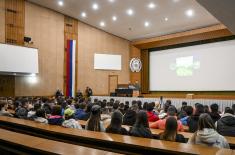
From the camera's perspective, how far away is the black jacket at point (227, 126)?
3.62m

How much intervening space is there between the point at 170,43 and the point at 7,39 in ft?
A: 28.9

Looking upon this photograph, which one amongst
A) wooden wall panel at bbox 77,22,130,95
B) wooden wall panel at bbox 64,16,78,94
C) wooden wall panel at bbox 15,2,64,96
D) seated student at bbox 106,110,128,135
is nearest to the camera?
seated student at bbox 106,110,128,135

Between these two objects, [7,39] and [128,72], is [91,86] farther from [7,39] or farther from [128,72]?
[7,39]

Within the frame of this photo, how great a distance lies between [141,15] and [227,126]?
10.6 meters

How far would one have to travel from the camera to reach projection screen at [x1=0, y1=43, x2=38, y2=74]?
12281mm

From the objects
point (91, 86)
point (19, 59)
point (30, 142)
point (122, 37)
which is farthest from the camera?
point (122, 37)

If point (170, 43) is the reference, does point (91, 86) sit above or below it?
below

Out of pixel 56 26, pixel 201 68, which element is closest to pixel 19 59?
pixel 56 26

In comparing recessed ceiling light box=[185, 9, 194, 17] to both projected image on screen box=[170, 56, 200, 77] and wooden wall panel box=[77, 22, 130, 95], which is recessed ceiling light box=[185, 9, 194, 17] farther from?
wooden wall panel box=[77, 22, 130, 95]

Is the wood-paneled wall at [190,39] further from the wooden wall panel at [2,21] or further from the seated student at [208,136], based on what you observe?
the seated student at [208,136]

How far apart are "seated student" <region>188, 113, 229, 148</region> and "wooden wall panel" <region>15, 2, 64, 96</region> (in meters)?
12.1

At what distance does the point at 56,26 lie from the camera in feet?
49.4

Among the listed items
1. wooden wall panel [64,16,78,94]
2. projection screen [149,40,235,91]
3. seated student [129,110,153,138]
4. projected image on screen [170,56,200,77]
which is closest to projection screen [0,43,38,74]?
wooden wall panel [64,16,78,94]

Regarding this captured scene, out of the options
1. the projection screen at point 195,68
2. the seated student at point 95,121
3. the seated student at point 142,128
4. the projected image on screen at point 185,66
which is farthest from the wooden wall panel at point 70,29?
the seated student at point 142,128
